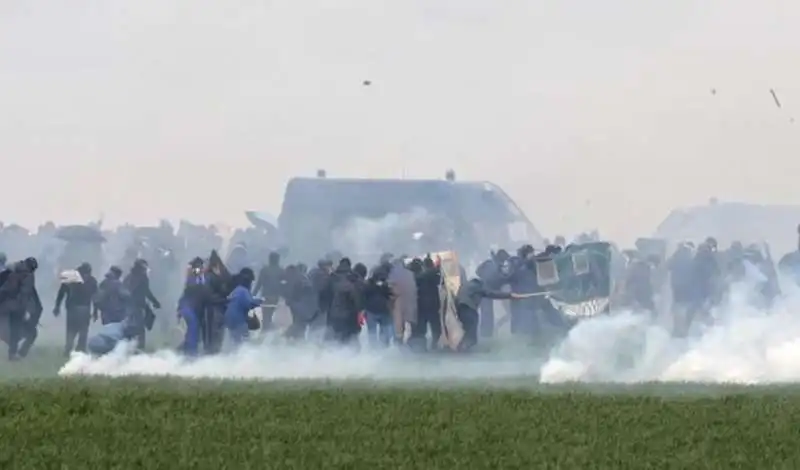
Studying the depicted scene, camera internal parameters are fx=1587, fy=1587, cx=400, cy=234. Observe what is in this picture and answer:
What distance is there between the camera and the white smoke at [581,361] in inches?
691

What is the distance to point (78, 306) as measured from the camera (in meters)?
21.3

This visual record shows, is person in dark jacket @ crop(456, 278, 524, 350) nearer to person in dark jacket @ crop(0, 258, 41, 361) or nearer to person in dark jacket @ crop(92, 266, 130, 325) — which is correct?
person in dark jacket @ crop(92, 266, 130, 325)

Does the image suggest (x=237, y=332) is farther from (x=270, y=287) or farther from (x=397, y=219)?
(x=397, y=219)

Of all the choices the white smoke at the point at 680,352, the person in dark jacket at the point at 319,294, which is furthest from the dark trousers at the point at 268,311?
the white smoke at the point at 680,352

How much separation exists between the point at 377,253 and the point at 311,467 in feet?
58.7

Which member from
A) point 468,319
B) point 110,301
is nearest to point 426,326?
point 468,319

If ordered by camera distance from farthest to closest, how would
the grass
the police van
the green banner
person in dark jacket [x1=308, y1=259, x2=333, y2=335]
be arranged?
the police van < the green banner < person in dark jacket [x1=308, y1=259, x2=333, y2=335] < the grass

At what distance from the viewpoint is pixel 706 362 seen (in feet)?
59.0

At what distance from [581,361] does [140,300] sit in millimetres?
6697

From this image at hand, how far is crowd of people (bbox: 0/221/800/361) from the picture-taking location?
65.4ft

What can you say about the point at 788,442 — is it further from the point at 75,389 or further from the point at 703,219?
the point at 703,219

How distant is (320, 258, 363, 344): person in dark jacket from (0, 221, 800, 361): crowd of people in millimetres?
13

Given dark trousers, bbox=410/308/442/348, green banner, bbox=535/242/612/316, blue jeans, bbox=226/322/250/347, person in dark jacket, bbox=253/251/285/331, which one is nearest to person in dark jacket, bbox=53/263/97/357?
person in dark jacket, bbox=253/251/285/331

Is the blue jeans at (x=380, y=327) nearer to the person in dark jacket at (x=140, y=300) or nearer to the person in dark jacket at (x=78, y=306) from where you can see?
the person in dark jacket at (x=140, y=300)
